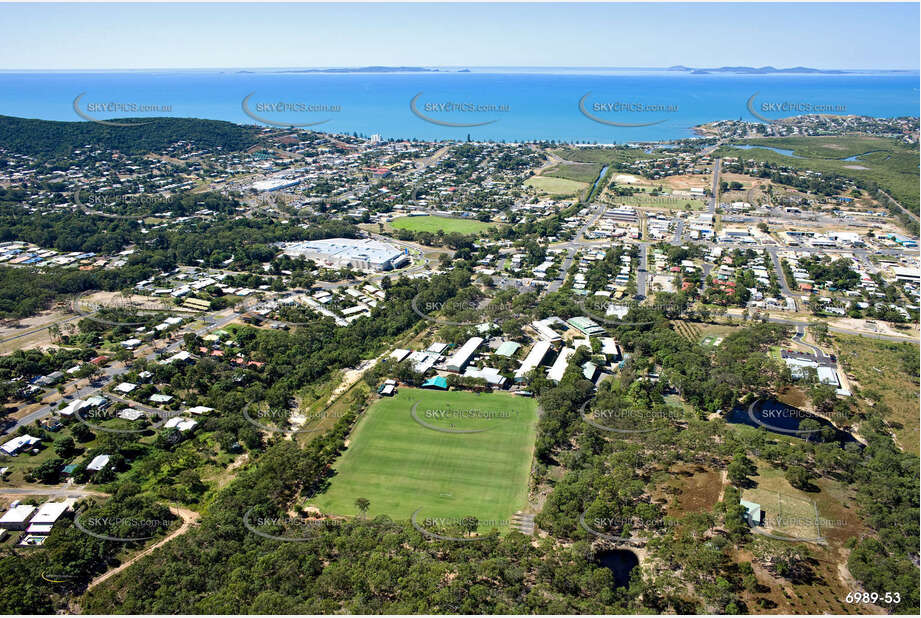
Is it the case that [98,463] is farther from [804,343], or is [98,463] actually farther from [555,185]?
[555,185]

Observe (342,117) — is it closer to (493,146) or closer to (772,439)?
(493,146)

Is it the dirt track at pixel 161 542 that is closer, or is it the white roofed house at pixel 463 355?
the dirt track at pixel 161 542

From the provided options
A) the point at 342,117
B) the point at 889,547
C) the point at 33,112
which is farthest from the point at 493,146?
the point at 33,112

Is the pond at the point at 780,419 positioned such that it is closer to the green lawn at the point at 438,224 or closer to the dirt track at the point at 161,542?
the dirt track at the point at 161,542

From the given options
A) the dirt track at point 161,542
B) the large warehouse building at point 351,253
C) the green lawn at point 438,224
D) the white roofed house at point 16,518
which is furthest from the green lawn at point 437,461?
the green lawn at point 438,224

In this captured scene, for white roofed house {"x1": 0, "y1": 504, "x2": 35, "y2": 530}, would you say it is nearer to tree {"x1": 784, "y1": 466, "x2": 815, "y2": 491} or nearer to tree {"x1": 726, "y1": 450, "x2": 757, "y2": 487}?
tree {"x1": 726, "y1": 450, "x2": 757, "y2": 487}

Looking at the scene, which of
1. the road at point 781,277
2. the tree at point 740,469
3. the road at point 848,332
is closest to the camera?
the tree at point 740,469
